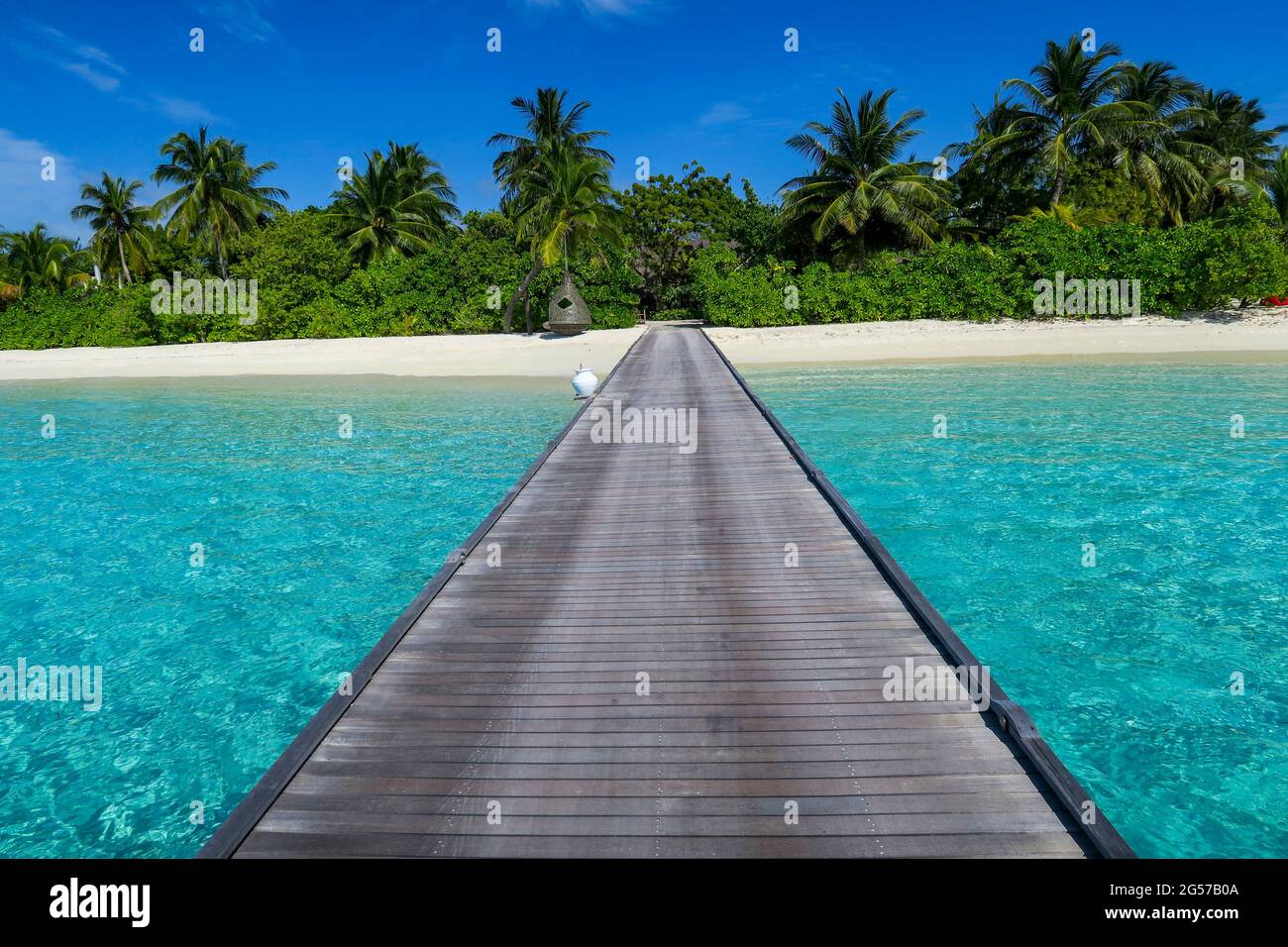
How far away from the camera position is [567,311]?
115 feet

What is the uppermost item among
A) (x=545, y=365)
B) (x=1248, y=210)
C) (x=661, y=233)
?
(x=661, y=233)

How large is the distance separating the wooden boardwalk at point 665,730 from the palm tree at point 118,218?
56.1 meters

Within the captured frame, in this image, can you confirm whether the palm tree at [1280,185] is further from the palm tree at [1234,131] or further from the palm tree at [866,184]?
the palm tree at [866,184]

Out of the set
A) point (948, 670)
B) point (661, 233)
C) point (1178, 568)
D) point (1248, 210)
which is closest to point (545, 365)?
point (661, 233)

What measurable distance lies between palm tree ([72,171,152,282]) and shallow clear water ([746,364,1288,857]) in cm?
5146

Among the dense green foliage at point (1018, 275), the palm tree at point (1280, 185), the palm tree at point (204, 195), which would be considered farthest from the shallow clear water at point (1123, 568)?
the palm tree at point (204, 195)

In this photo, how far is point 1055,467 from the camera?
13234 millimetres

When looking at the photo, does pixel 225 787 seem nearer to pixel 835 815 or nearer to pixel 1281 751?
pixel 835 815

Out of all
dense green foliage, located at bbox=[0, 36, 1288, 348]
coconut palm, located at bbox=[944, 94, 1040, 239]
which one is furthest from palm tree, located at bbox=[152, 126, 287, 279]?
coconut palm, located at bbox=[944, 94, 1040, 239]

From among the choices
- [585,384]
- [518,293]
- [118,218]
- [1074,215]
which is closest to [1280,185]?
[1074,215]

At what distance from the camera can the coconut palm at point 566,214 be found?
3192cm

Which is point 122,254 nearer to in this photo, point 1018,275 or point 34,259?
point 34,259
